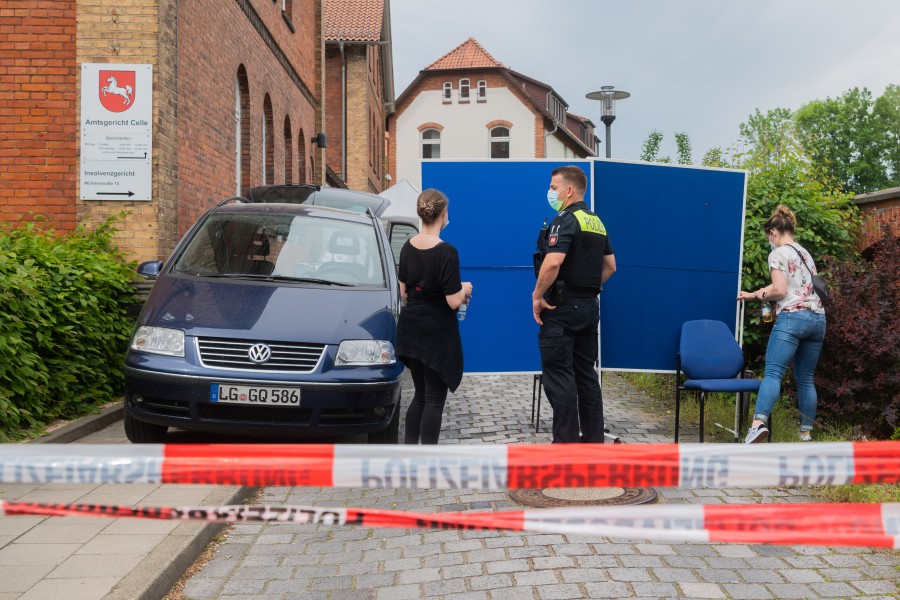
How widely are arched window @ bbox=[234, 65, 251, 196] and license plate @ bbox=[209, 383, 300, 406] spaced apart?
9.97 m

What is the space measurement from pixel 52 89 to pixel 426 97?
149 feet

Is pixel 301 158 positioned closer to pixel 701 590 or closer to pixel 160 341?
pixel 160 341

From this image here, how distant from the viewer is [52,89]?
10.2 m

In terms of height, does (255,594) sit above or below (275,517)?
below

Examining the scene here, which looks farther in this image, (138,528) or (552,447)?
(138,528)

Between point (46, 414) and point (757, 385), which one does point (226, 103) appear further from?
point (757, 385)

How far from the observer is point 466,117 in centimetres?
5372

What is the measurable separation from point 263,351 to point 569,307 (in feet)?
6.56

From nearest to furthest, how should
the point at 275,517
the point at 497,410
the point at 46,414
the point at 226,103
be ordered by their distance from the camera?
the point at 275,517 → the point at 46,414 → the point at 497,410 → the point at 226,103

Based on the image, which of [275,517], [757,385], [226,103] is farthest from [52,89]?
[275,517]

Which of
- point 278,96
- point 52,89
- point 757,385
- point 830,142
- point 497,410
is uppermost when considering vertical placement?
point 830,142

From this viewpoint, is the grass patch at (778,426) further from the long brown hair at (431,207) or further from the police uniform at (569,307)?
the long brown hair at (431,207)

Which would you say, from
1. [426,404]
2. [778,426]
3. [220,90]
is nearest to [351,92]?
[220,90]

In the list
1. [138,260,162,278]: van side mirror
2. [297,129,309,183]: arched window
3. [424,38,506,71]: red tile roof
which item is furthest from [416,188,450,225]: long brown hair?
[424,38,506,71]: red tile roof
